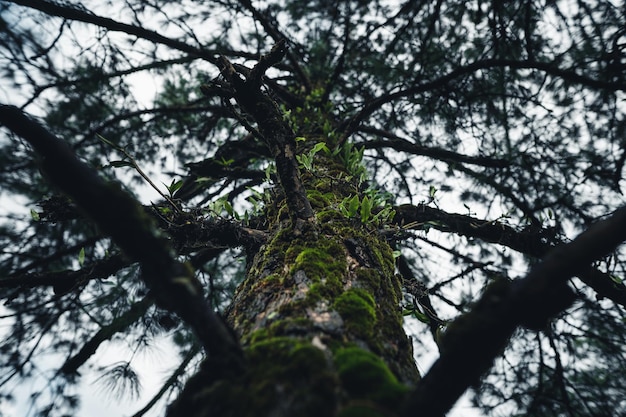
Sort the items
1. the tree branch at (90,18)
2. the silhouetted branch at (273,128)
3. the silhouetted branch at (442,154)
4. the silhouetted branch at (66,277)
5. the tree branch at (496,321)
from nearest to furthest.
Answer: the tree branch at (496,321) < the silhouetted branch at (273,128) < the silhouetted branch at (66,277) < the tree branch at (90,18) < the silhouetted branch at (442,154)

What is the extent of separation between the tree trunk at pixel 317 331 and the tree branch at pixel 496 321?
0.14 meters

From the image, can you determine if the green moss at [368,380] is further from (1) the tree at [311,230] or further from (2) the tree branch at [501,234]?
(2) the tree branch at [501,234]

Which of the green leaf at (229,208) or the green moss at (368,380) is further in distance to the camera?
the green leaf at (229,208)

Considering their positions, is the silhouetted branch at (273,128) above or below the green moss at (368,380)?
above

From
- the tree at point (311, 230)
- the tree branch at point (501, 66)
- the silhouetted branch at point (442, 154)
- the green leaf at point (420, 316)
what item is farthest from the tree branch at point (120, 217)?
the silhouetted branch at point (442, 154)

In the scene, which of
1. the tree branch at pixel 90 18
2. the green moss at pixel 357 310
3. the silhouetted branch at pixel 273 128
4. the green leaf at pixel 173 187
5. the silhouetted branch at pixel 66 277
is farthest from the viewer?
the tree branch at pixel 90 18

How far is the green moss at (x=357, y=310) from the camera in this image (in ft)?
3.65

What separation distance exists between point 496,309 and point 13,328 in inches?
150

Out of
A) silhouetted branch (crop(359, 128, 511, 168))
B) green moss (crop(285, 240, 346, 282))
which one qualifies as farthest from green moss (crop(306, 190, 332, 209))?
silhouetted branch (crop(359, 128, 511, 168))

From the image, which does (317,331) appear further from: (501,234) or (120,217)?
(501,234)

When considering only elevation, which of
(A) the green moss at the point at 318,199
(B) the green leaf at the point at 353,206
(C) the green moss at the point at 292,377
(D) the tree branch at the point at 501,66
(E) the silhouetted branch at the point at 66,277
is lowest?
(C) the green moss at the point at 292,377

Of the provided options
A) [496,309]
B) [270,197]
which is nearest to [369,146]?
[270,197]

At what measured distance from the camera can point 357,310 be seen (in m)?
1.19

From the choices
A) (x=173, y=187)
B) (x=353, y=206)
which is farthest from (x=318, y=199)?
(x=173, y=187)
